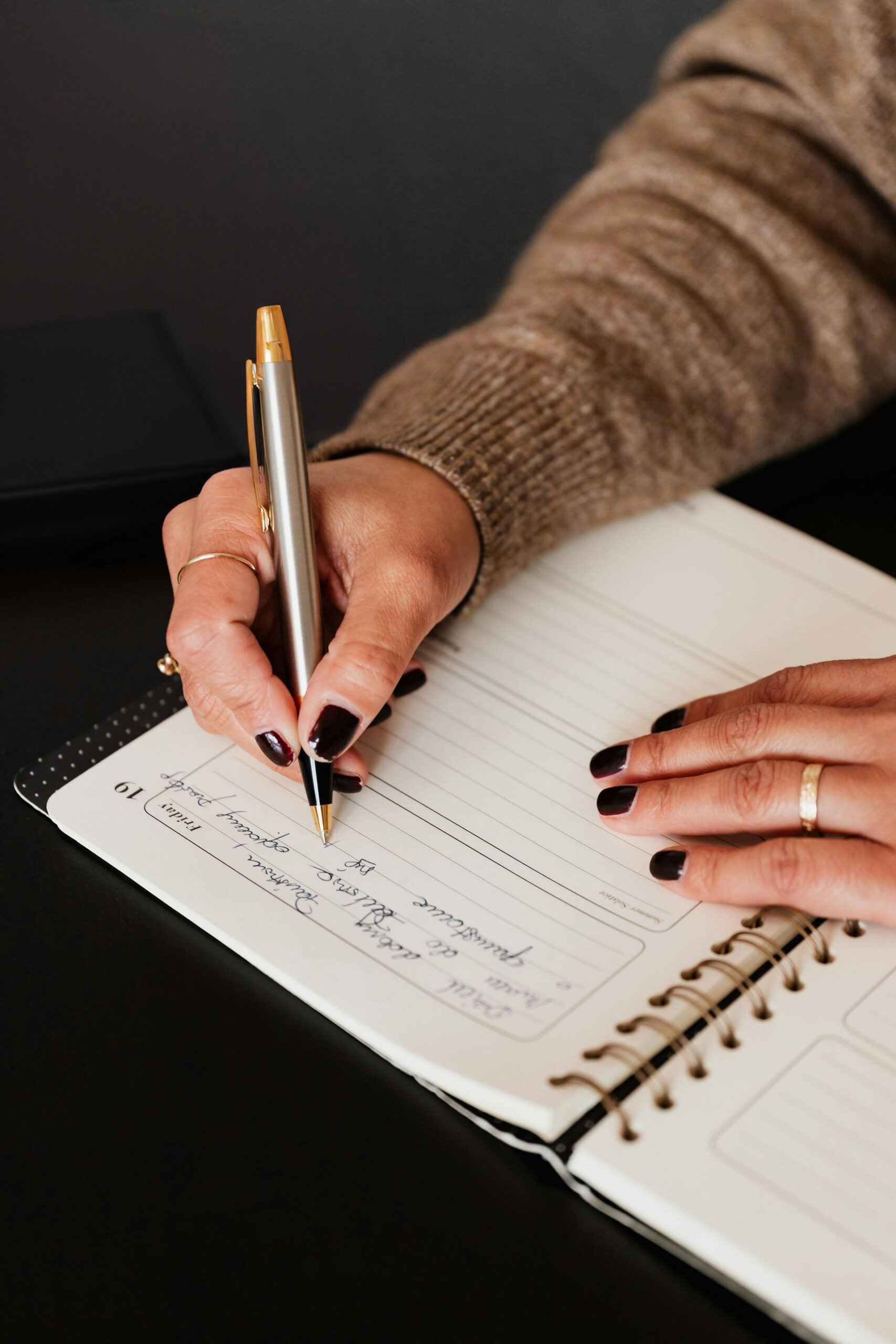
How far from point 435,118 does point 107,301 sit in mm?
517

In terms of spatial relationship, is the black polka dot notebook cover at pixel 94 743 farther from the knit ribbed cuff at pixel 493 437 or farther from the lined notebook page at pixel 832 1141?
the lined notebook page at pixel 832 1141

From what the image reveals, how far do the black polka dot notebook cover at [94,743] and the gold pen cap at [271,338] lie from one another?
0.24m

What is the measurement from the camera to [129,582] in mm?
836

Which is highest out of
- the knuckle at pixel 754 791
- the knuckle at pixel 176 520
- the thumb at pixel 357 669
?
the knuckle at pixel 176 520

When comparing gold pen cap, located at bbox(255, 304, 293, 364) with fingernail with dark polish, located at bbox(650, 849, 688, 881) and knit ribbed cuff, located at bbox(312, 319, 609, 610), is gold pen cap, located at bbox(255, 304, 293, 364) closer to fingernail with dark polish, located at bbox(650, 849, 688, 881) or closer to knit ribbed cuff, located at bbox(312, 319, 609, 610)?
knit ribbed cuff, located at bbox(312, 319, 609, 610)

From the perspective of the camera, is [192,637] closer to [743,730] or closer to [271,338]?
[271,338]

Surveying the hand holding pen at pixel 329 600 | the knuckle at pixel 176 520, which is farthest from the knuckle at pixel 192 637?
the knuckle at pixel 176 520

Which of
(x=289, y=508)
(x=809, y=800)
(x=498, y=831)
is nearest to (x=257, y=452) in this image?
(x=289, y=508)

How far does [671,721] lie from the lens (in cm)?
69

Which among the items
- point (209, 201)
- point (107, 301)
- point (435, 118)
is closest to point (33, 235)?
point (107, 301)

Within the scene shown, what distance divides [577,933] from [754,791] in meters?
0.13

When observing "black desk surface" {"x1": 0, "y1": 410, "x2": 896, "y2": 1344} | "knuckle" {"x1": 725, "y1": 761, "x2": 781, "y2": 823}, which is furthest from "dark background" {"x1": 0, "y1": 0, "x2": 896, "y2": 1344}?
"knuckle" {"x1": 725, "y1": 761, "x2": 781, "y2": 823}

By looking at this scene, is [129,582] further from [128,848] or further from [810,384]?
[810,384]

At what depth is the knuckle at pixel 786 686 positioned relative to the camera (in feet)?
2.18
